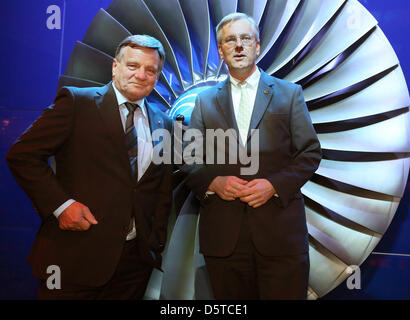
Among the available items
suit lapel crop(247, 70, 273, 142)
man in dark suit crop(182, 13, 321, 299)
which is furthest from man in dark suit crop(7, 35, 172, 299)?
suit lapel crop(247, 70, 273, 142)

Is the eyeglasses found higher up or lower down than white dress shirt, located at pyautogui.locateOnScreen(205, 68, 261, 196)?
higher up

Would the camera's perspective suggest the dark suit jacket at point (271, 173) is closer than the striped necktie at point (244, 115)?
Yes

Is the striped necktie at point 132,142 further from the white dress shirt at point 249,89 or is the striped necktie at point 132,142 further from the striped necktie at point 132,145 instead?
the white dress shirt at point 249,89

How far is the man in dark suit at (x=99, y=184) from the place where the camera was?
1.34 meters

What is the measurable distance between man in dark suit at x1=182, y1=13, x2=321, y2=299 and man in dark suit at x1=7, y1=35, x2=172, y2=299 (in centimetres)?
23

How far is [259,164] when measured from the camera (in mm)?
1381

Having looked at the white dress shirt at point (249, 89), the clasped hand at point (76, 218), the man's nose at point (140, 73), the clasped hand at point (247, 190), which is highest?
the man's nose at point (140, 73)

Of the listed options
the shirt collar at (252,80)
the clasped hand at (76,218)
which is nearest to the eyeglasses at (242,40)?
the shirt collar at (252,80)

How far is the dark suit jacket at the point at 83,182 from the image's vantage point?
4.39 feet

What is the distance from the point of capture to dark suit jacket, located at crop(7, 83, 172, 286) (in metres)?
1.34

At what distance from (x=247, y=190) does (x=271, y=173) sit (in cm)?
14

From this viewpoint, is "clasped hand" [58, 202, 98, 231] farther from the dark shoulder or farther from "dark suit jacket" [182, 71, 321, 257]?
the dark shoulder

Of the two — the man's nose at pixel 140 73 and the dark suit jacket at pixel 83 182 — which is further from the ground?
the man's nose at pixel 140 73

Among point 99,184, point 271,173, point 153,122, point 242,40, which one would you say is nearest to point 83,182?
point 99,184
